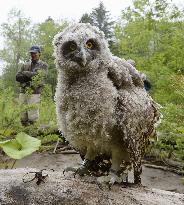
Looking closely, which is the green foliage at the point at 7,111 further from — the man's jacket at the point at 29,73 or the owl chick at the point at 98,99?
the owl chick at the point at 98,99

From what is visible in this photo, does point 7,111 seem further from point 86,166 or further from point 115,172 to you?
point 115,172

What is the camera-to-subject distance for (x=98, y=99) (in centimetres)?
288

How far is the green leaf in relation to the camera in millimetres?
3239

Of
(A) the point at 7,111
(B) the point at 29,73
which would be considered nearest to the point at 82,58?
(A) the point at 7,111

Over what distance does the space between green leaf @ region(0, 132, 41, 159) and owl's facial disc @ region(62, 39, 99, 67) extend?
0.81m

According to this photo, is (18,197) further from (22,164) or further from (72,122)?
(22,164)

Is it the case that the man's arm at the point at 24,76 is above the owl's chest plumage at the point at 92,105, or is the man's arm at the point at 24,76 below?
above

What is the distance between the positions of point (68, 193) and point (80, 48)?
922 millimetres

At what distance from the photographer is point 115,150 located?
3.10 meters

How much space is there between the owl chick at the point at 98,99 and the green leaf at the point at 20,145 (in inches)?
12.9

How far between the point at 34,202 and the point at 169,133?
14.9ft

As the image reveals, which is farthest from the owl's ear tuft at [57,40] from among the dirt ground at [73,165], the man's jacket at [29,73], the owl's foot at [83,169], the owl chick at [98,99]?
the man's jacket at [29,73]

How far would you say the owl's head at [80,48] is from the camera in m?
2.81

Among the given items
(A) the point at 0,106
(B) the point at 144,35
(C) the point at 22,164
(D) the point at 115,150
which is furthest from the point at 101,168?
(B) the point at 144,35
